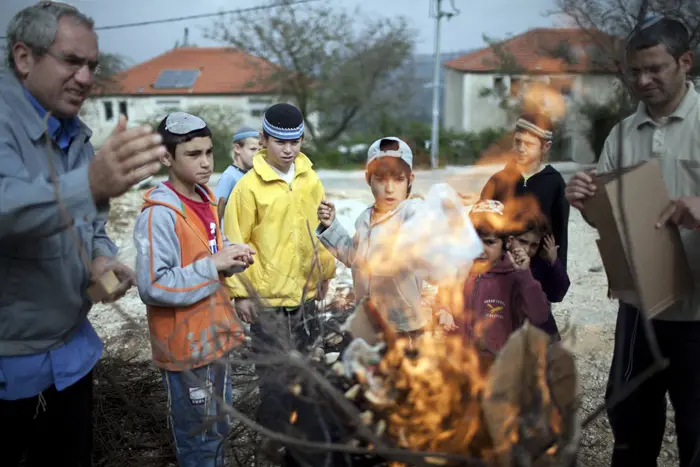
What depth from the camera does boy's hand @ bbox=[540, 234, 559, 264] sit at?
3066mm

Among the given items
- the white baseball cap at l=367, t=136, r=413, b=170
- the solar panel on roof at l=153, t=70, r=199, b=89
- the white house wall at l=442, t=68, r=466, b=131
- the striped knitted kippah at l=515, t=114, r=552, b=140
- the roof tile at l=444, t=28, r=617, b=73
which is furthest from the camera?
the solar panel on roof at l=153, t=70, r=199, b=89

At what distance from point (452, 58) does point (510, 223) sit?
2774 cm

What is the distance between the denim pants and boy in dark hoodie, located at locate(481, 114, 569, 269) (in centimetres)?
91

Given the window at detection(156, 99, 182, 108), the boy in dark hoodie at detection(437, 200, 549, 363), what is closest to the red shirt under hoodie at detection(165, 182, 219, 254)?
the boy in dark hoodie at detection(437, 200, 549, 363)

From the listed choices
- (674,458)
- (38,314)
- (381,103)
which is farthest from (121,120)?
(381,103)

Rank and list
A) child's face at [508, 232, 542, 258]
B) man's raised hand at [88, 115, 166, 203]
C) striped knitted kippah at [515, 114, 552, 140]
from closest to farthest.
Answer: man's raised hand at [88, 115, 166, 203] → child's face at [508, 232, 542, 258] → striped knitted kippah at [515, 114, 552, 140]

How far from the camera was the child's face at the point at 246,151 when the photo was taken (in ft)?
15.3

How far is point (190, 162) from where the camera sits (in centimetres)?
262

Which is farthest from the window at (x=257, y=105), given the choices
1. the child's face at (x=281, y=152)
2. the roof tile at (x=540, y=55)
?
the child's face at (x=281, y=152)

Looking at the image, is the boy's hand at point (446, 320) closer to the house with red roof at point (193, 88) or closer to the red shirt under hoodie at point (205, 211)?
the red shirt under hoodie at point (205, 211)

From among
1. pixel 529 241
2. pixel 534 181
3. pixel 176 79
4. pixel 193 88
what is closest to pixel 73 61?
pixel 529 241

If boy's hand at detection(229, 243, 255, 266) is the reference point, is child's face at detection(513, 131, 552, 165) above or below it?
above

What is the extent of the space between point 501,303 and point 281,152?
5.17ft

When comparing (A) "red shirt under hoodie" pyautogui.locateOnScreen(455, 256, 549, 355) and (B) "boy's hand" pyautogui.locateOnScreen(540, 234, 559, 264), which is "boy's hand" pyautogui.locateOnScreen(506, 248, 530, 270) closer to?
(A) "red shirt under hoodie" pyautogui.locateOnScreen(455, 256, 549, 355)
